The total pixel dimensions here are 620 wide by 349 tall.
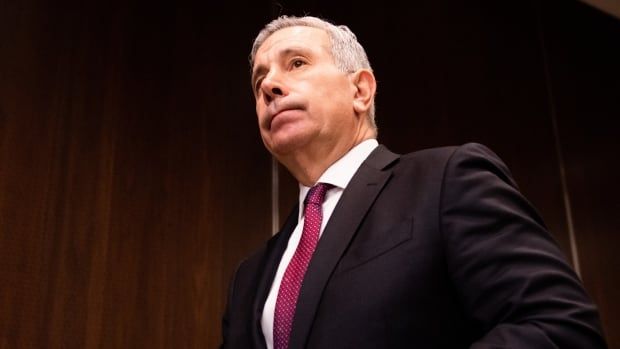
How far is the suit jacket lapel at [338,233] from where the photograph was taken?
1045 millimetres

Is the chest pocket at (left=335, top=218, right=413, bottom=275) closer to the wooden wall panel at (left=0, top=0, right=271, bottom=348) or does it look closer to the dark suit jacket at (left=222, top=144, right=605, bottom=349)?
the dark suit jacket at (left=222, top=144, right=605, bottom=349)

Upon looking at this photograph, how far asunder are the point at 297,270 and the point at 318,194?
0.21 m

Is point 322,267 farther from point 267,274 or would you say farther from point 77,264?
point 77,264

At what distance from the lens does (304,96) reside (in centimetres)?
145

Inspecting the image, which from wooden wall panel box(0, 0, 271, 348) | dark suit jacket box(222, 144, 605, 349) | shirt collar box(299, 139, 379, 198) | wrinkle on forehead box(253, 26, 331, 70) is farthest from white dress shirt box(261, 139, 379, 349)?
wooden wall panel box(0, 0, 271, 348)

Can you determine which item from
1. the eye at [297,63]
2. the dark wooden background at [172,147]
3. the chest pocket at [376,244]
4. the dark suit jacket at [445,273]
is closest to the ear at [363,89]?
the eye at [297,63]

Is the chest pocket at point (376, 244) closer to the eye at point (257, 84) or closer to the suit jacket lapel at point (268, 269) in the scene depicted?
the suit jacket lapel at point (268, 269)

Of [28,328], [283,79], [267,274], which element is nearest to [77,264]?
[28,328]

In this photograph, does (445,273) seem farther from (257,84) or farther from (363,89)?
(257,84)

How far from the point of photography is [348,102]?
1511 mm

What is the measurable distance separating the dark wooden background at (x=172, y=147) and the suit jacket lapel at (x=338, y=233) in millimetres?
999

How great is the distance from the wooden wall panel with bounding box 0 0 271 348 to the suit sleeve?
1.23 meters

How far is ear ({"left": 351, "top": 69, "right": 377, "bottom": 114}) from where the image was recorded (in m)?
1.55

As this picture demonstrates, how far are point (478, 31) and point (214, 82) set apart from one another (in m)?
1.54
